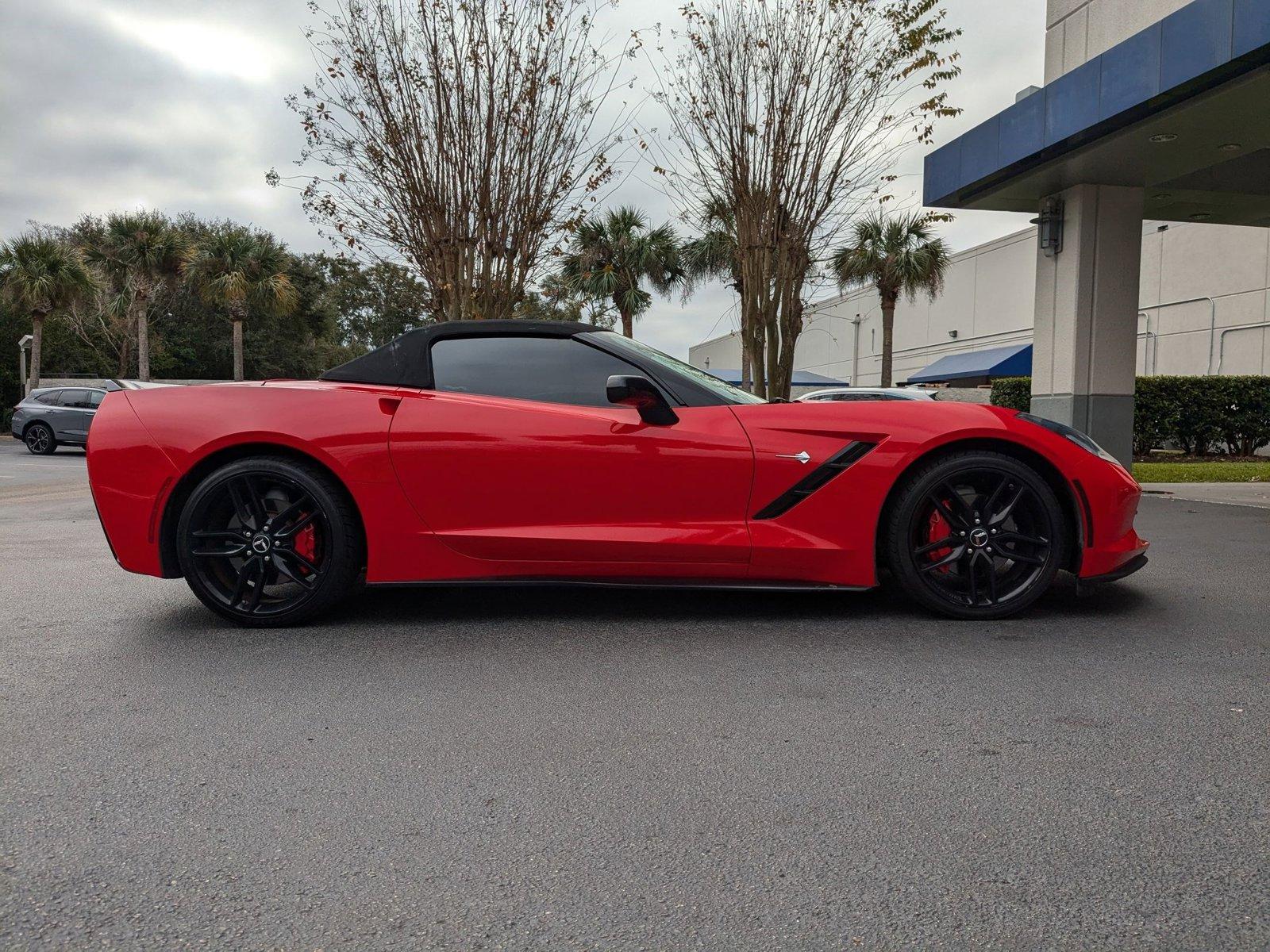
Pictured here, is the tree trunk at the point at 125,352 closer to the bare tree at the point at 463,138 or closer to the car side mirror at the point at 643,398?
the bare tree at the point at 463,138

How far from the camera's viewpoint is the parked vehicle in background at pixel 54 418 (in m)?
21.8

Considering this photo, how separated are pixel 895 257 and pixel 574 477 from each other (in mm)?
28351

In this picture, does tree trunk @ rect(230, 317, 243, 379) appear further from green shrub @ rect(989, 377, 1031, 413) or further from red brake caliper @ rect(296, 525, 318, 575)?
red brake caliper @ rect(296, 525, 318, 575)

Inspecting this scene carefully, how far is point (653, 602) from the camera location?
4.61 m

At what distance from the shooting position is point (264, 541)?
4117mm

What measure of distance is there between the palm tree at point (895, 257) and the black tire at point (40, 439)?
21.5 m

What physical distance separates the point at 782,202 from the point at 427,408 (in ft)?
29.9

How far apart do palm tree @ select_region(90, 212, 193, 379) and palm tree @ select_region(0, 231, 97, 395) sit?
168cm

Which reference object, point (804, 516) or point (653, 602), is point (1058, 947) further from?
point (653, 602)

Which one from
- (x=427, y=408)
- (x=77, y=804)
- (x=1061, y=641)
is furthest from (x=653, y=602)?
(x=77, y=804)

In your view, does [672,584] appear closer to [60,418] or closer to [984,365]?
[60,418]

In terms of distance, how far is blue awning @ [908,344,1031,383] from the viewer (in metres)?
26.7

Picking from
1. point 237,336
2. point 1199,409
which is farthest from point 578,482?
point 237,336

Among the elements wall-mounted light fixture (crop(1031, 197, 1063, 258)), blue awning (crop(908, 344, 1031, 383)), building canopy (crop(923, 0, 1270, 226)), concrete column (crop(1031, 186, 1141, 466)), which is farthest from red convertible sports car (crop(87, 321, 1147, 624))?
blue awning (crop(908, 344, 1031, 383))
